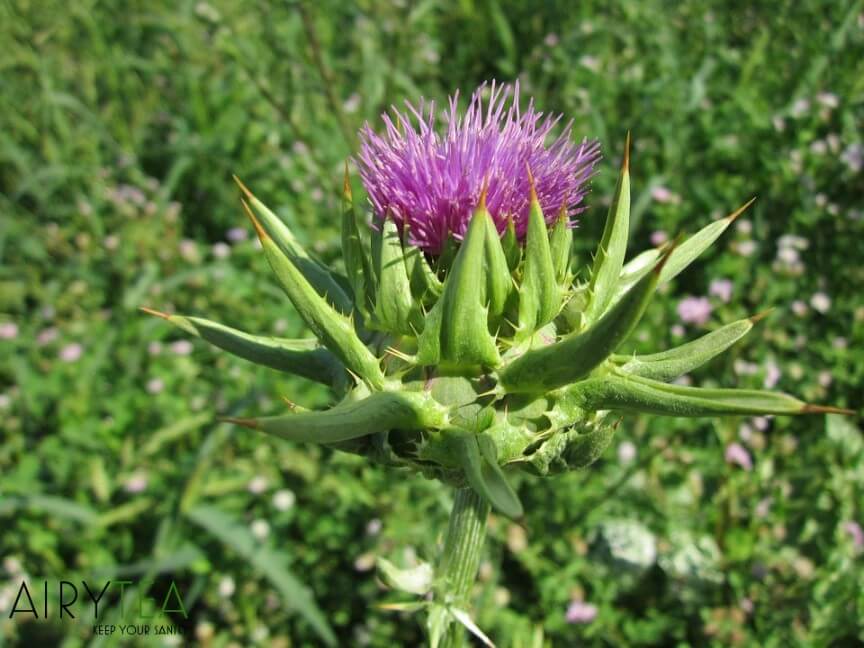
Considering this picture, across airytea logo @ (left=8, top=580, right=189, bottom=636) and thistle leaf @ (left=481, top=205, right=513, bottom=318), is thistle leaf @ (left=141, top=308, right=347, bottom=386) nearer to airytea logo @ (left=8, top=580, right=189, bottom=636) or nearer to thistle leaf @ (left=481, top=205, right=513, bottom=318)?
thistle leaf @ (left=481, top=205, right=513, bottom=318)

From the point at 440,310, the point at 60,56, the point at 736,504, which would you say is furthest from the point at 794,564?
the point at 60,56

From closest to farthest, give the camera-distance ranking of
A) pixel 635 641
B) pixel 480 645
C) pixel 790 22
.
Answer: pixel 635 641 < pixel 480 645 < pixel 790 22

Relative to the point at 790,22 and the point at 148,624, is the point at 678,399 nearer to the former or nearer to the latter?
the point at 148,624

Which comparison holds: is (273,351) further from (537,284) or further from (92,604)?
(92,604)

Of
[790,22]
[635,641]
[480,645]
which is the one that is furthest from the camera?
[790,22]

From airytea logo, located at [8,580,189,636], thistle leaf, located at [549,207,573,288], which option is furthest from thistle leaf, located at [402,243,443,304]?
airytea logo, located at [8,580,189,636]

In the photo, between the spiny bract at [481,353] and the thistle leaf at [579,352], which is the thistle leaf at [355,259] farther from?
the thistle leaf at [579,352]

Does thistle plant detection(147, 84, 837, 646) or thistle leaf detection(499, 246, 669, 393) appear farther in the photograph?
thistle plant detection(147, 84, 837, 646)
